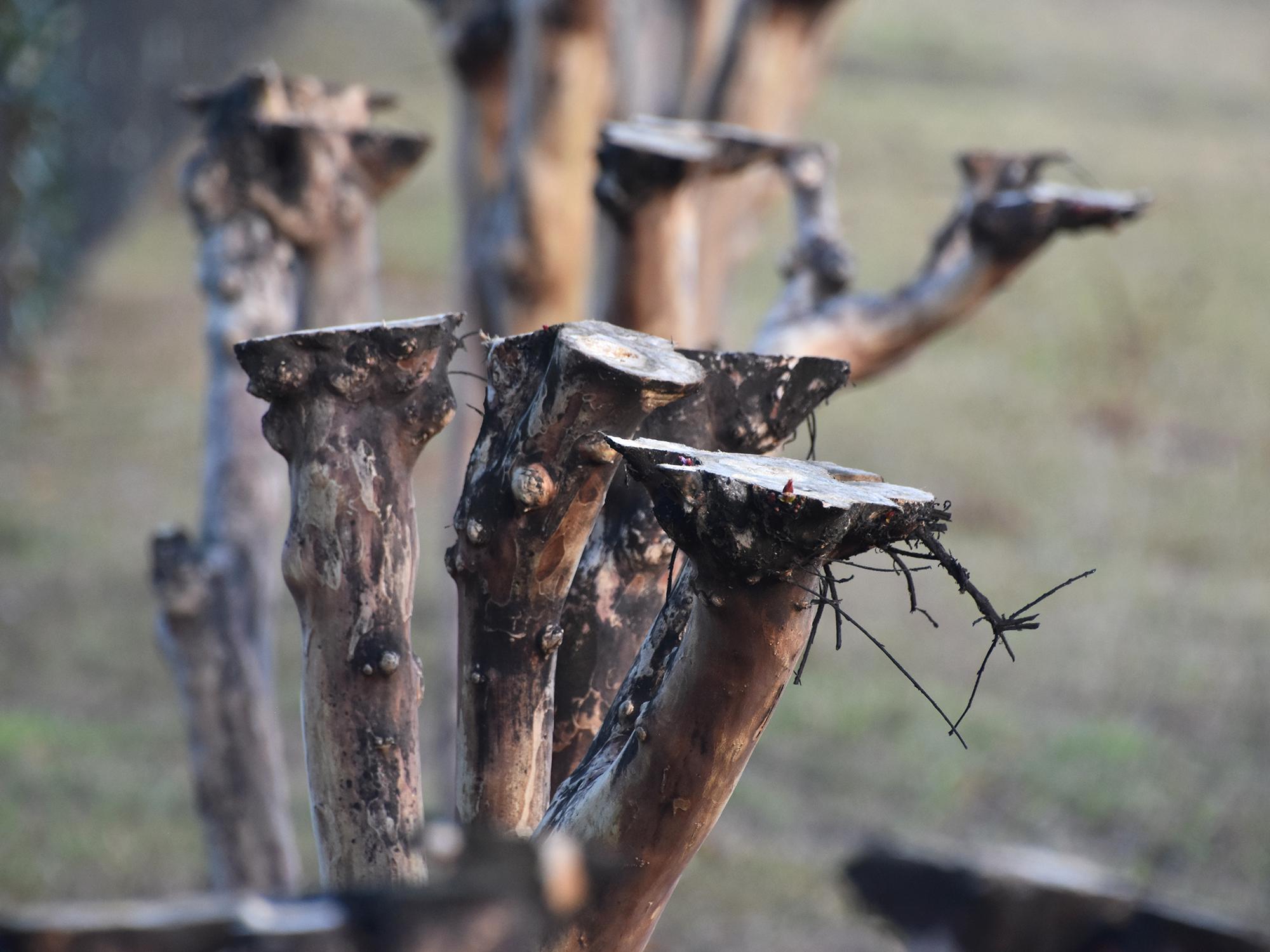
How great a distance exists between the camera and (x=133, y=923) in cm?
95

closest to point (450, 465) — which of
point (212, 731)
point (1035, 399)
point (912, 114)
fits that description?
point (212, 731)

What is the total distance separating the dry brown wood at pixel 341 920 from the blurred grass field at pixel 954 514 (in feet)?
10.9

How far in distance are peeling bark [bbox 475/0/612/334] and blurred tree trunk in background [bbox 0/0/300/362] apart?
22.5 ft

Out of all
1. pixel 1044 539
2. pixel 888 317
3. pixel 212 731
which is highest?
pixel 888 317

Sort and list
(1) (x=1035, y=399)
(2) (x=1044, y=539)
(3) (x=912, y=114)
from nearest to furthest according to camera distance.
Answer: (2) (x=1044, y=539), (1) (x=1035, y=399), (3) (x=912, y=114)

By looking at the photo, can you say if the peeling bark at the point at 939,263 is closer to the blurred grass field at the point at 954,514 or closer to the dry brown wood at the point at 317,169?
the dry brown wood at the point at 317,169

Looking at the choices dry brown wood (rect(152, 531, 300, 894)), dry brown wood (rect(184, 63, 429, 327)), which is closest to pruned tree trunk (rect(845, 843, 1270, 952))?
dry brown wood (rect(152, 531, 300, 894))

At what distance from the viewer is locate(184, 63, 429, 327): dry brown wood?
3.16m

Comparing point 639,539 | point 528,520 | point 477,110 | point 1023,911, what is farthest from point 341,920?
point 477,110

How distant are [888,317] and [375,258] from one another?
1.45 meters

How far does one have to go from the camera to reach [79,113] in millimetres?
11055

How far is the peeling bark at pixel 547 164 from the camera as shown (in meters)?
4.13

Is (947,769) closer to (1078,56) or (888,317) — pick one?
(888,317)

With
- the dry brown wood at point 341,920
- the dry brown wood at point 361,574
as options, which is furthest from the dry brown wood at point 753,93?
the dry brown wood at point 341,920
